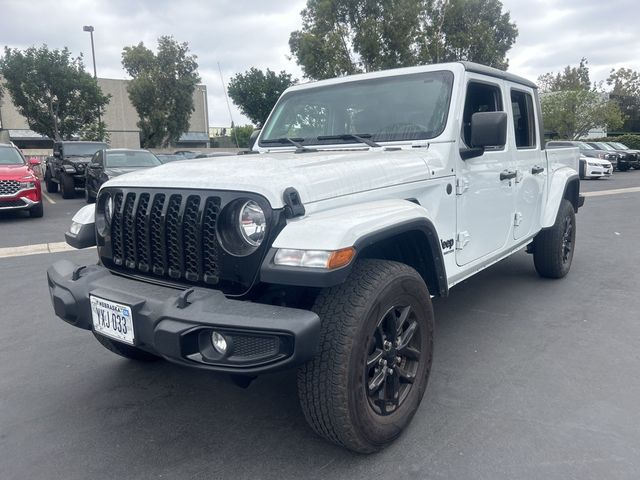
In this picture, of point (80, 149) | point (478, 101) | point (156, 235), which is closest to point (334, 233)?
point (156, 235)

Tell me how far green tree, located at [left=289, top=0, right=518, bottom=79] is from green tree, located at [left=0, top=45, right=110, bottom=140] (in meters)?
10.2

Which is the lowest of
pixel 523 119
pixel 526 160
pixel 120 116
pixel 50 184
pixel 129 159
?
pixel 50 184

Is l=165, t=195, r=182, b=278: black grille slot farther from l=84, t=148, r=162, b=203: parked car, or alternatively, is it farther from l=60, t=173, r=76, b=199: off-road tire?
l=60, t=173, r=76, b=199: off-road tire

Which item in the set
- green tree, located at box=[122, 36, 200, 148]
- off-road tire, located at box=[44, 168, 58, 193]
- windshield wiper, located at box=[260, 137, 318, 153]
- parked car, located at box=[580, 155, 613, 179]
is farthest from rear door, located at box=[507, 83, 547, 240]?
green tree, located at box=[122, 36, 200, 148]

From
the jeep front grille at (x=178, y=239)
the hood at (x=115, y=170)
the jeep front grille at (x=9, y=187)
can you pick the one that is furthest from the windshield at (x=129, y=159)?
the jeep front grille at (x=178, y=239)

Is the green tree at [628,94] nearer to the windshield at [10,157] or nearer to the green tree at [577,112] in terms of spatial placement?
the green tree at [577,112]

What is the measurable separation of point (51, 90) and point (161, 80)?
253 inches

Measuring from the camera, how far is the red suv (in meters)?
10.1

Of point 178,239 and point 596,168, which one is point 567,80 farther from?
point 178,239

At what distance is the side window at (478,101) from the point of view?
11.3 feet

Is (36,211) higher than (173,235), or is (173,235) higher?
(173,235)

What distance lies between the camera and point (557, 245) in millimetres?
5102

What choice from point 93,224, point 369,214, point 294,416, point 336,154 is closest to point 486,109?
point 336,154

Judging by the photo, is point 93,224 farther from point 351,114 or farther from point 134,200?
point 351,114
